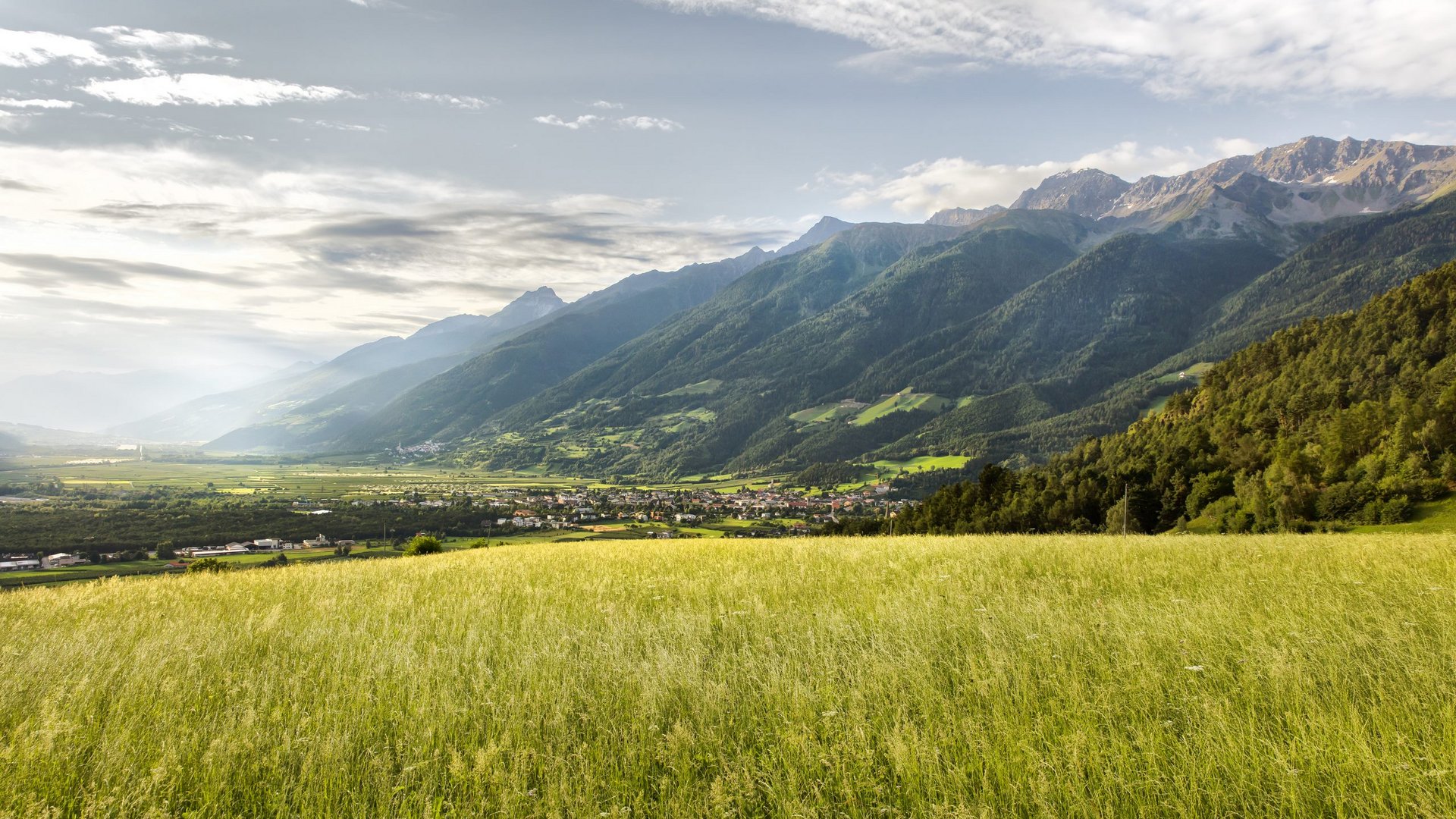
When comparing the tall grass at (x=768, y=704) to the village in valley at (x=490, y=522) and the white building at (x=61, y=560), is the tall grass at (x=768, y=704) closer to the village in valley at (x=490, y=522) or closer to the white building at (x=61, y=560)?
the village in valley at (x=490, y=522)

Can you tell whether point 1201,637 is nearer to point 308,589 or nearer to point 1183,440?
point 308,589

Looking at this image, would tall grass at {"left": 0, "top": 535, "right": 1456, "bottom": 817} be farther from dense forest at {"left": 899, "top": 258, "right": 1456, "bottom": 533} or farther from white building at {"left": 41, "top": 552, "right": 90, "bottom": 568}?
white building at {"left": 41, "top": 552, "right": 90, "bottom": 568}

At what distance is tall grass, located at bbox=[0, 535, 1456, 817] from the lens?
362cm

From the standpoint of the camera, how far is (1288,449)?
67.2 metres

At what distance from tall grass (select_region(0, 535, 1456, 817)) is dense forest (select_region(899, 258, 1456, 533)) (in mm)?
48064

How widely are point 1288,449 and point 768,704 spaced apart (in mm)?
→ 86820

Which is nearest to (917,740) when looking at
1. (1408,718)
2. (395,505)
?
(1408,718)

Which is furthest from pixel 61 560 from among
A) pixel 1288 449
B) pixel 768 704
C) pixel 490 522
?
pixel 1288 449

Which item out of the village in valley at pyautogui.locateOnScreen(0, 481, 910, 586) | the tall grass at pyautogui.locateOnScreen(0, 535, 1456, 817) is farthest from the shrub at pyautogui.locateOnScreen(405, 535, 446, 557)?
the tall grass at pyautogui.locateOnScreen(0, 535, 1456, 817)

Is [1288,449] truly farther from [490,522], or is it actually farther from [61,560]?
[61,560]

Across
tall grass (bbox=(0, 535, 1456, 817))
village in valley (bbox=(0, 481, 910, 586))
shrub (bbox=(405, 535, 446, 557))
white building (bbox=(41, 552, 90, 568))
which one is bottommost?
village in valley (bbox=(0, 481, 910, 586))

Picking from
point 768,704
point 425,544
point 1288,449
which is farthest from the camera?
point 1288,449

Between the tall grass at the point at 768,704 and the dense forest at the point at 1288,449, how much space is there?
48064 mm

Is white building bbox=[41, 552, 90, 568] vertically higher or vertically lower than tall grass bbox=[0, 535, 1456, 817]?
lower
